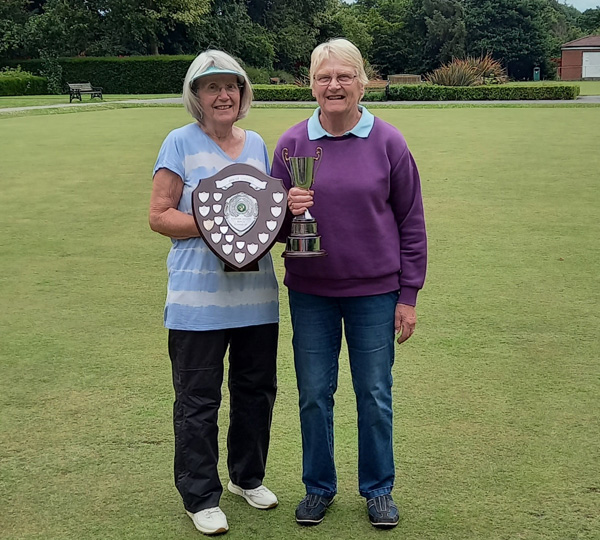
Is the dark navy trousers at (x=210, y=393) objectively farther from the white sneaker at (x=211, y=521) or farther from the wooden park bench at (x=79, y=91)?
the wooden park bench at (x=79, y=91)

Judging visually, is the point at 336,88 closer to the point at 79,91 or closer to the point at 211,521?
the point at 211,521

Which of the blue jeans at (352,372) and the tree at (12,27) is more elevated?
the tree at (12,27)

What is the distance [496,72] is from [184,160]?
38892 mm

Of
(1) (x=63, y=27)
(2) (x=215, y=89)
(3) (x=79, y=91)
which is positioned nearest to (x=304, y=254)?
(2) (x=215, y=89)

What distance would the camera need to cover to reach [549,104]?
2931 cm

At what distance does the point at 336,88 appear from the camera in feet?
9.61

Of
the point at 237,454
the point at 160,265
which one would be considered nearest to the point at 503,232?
the point at 160,265

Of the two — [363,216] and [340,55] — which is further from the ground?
[340,55]

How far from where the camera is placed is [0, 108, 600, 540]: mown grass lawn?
330 centimetres

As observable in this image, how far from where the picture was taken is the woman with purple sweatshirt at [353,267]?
2.97 m

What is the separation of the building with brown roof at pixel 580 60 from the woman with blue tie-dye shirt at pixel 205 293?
77389 millimetres

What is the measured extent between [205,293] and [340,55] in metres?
0.96

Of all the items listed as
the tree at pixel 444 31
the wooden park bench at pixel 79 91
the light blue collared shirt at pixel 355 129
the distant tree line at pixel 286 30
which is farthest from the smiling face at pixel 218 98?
the tree at pixel 444 31

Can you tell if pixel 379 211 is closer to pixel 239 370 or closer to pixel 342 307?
pixel 342 307
